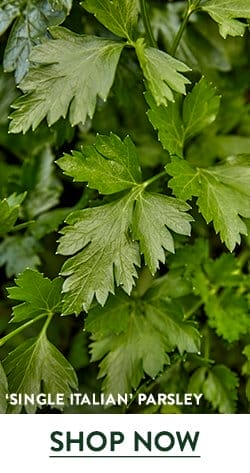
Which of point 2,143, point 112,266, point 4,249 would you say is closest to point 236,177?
point 112,266

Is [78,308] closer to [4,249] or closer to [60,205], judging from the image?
[4,249]

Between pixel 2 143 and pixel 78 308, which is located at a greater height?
pixel 2 143

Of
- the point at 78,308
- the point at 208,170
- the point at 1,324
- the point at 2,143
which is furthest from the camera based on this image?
the point at 2,143

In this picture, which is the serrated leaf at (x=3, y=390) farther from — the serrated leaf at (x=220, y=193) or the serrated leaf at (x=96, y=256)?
the serrated leaf at (x=220, y=193)

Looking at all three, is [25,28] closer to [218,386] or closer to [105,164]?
[105,164]

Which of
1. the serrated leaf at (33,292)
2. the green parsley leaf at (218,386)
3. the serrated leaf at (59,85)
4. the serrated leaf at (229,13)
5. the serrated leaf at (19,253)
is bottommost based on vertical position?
the green parsley leaf at (218,386)

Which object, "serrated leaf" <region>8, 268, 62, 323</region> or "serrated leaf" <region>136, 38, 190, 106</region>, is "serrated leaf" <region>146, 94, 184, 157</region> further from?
"serrated leaf" <region>8, 268, 62, 323</region>

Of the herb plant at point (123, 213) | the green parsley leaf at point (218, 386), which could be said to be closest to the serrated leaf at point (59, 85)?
the herb plant at point (123, 213)
